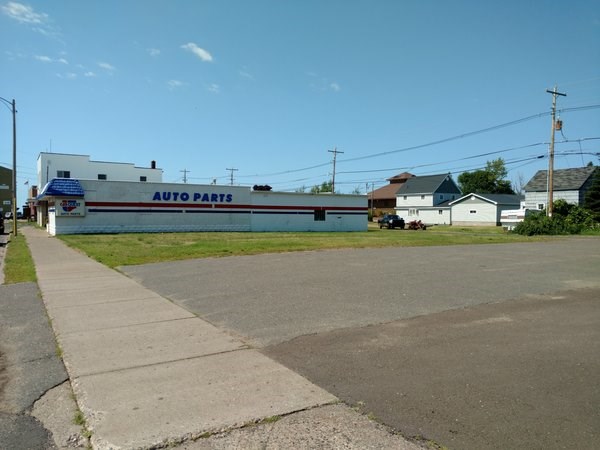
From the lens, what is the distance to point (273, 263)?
49.1 feet

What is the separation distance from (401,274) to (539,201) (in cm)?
5515

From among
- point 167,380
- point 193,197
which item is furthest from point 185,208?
point 167,380

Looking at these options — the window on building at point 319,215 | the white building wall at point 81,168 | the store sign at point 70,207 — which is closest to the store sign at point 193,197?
the store sign at point 70,207

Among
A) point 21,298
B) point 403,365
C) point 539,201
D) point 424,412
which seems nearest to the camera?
point 424,412

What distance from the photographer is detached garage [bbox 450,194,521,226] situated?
212 feet

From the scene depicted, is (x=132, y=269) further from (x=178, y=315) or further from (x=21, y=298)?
(x=178, y=315)

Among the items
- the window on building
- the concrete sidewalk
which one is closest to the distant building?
the window on building

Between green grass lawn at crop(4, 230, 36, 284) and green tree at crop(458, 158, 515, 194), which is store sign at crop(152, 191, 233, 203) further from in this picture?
green tree at crop(458, 158, 515, 194)

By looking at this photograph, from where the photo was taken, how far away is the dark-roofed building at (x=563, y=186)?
56.5 metres

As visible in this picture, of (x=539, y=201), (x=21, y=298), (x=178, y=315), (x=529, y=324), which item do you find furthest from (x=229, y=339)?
(x=539, y=201)

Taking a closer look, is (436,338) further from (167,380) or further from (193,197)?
(193,197)

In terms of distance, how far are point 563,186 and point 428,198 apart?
22.0 meters

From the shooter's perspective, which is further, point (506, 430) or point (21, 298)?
point (21, 298)

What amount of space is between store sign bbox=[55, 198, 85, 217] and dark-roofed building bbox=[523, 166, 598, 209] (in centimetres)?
5142
